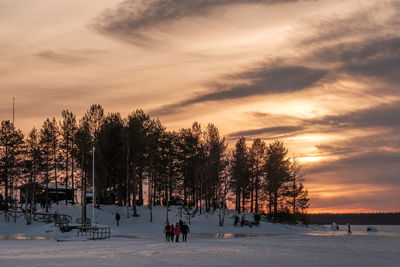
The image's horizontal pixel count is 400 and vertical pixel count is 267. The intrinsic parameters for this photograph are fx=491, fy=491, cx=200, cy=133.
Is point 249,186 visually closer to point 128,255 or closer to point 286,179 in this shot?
point 286,179

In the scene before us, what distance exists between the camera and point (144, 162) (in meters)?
84.9

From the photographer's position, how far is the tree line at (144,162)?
83000mm

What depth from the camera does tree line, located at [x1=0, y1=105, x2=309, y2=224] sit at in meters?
83.0

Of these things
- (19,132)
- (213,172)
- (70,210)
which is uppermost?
(19,132)

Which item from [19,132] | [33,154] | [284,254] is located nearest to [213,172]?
[33,154]

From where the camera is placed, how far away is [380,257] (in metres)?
30.7

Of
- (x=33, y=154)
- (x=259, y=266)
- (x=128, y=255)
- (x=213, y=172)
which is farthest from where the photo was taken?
(x=213, y=172)

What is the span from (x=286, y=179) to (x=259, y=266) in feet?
257

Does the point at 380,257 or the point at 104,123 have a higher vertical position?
the point at 104,123

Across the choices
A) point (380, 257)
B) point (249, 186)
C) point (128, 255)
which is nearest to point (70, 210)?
point (249, 186)

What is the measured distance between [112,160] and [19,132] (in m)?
18.0

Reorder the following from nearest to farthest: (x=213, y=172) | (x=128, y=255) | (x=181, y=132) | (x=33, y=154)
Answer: (x=128, y=255)
(x=33, y=154)
(x=213, y=172)
(x=181, y=132)

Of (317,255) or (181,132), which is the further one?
(181,132)

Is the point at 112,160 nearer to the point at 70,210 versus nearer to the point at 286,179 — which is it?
the point at 70,210
